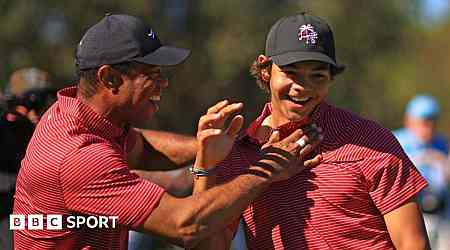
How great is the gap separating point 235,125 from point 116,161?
0.57 meters

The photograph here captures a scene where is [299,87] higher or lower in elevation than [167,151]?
higher

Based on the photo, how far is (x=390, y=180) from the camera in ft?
16.4

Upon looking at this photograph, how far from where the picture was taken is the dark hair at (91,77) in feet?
16.3

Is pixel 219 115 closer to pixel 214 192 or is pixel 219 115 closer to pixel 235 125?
pixel 235 125

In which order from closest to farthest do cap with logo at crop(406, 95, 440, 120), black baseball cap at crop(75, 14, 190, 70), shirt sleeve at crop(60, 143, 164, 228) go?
shirt sleeve at crop(60, 143, 164, 228)
black baseball cap at crop(75, 14, 190, 70)
cap with logo at crop(406, 95, 440, 120)

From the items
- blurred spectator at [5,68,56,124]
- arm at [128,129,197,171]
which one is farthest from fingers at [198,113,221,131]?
blurred spectator at [5,68,56,124]

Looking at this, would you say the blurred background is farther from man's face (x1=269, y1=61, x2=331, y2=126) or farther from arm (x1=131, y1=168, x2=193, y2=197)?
man's face (x1=269, y1=61, x2=331, y2=126)

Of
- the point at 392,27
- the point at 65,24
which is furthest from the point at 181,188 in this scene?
the point at 392,27

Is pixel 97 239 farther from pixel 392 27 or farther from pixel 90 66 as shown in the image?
pixel 392 27

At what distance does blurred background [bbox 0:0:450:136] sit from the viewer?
70.4ft

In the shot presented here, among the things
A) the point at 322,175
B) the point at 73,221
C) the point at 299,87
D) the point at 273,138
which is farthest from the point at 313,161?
the point at 73,221

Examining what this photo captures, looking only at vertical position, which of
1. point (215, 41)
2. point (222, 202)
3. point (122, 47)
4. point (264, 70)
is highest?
point (122, 47)

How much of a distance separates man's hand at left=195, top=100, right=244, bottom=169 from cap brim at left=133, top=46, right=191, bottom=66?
289mm

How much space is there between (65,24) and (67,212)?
1767cm
